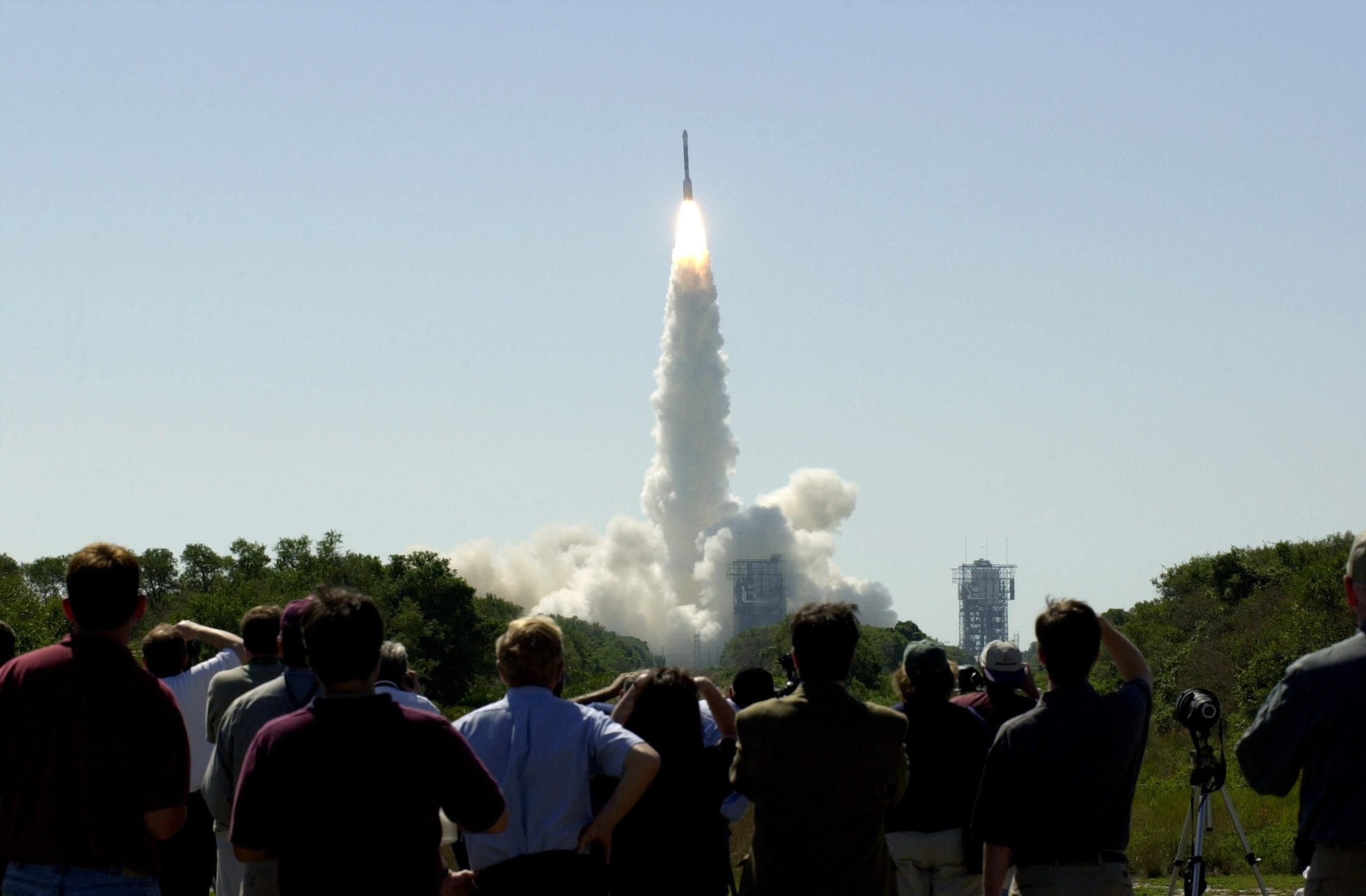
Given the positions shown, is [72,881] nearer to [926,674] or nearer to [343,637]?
[343,637]

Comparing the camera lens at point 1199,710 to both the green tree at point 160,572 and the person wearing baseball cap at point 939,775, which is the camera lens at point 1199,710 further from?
the green tree at point 160,572

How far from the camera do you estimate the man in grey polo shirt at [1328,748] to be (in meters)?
5.30

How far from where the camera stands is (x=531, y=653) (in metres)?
6.17

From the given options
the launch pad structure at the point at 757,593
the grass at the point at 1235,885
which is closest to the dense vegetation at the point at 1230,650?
the grass at the point at 1235,885

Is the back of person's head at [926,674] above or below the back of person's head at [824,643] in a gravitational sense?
below

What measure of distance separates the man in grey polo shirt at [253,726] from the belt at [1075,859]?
2.84 m

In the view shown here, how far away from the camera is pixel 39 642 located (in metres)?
48.8

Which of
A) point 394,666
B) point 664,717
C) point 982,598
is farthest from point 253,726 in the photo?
point 982,598

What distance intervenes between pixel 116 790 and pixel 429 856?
1167 millimetres

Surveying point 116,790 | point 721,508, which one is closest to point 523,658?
point 116,790

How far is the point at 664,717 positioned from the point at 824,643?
3.21ft

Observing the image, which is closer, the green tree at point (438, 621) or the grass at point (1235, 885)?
the grass at point (1235, 885)

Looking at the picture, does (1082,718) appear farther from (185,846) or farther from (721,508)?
(721,508)

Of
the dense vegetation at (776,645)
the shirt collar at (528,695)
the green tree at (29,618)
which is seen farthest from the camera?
the dense vegetation at (776,645)
